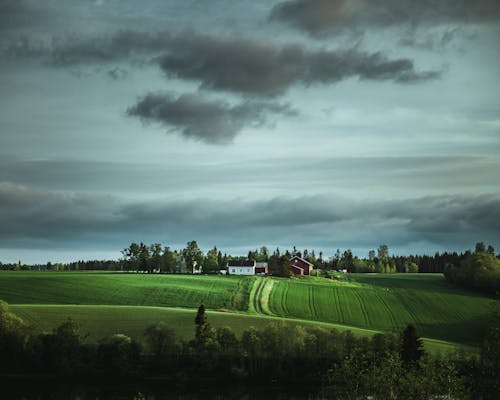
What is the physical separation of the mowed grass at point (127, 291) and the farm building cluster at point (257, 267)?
39.8m

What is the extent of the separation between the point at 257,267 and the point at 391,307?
6832 centimetres

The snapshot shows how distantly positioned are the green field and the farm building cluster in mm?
29821

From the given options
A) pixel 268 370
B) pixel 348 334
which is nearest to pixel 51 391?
pixel 268 370

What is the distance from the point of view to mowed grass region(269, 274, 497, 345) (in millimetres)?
108875

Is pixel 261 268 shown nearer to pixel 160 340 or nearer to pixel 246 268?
pixel 246 268

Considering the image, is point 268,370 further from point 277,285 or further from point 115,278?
point 115,278

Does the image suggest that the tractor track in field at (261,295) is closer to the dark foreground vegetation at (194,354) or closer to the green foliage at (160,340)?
the dark foreground vegetation at (194,354)

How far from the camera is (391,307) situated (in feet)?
402

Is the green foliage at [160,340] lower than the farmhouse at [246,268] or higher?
lower

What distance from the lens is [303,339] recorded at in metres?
84.1

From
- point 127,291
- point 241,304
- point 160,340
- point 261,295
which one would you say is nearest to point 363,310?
point 261,295

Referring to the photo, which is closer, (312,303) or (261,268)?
(312,303)

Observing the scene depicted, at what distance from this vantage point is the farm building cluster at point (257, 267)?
592 ft

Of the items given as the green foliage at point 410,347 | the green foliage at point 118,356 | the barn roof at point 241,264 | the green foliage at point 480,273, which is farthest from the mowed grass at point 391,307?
the barn roof at point 241,264
